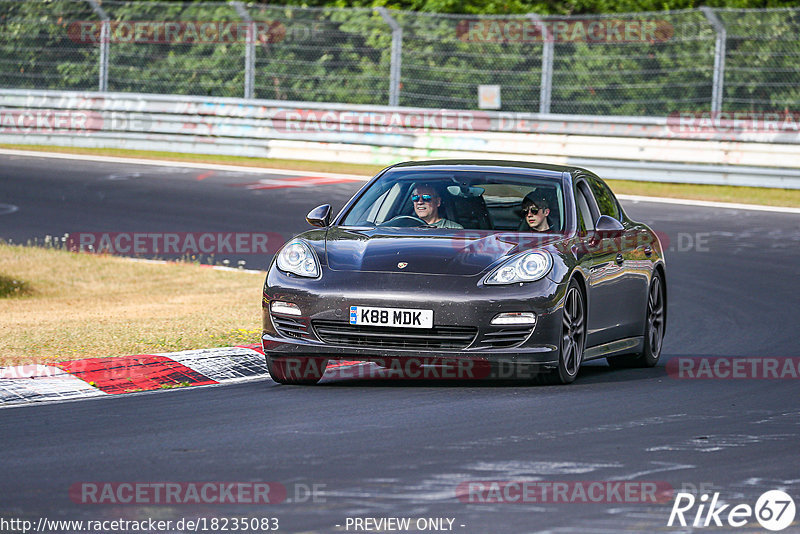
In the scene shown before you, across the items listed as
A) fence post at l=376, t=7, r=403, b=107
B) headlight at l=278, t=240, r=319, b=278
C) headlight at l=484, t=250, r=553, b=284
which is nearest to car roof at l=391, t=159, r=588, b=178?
headlight at l=484, t=250, r=553, b=284

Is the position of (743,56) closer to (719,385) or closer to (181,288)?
(181,288)

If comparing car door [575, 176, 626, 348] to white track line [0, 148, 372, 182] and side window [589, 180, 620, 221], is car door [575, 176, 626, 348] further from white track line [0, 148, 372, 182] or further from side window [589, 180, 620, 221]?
white track line [0, 148, 372, 182]

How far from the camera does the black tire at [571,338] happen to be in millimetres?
8398

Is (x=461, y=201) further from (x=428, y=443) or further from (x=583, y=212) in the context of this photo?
(x=428, y=443)

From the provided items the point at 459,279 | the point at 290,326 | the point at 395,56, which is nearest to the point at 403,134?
the point at 395,56

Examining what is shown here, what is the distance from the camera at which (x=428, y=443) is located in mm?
6566

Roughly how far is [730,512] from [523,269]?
3131 mm

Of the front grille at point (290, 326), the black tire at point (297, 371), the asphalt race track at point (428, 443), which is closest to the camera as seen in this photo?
the asphalt race track at point (428, 443)

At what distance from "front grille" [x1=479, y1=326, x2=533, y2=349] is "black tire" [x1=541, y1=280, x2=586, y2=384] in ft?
0.87

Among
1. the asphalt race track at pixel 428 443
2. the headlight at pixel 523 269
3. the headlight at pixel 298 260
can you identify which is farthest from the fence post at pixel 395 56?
the headlight at pixel 523 269

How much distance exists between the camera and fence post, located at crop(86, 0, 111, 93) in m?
25.8

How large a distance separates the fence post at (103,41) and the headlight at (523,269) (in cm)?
1897

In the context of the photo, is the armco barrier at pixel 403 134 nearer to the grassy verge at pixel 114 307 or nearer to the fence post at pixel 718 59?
the fence post at pixel 718 59

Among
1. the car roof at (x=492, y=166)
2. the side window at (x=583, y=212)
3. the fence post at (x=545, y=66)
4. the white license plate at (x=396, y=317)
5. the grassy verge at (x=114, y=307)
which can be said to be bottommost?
the grassy verge at (x=114, y=307)
